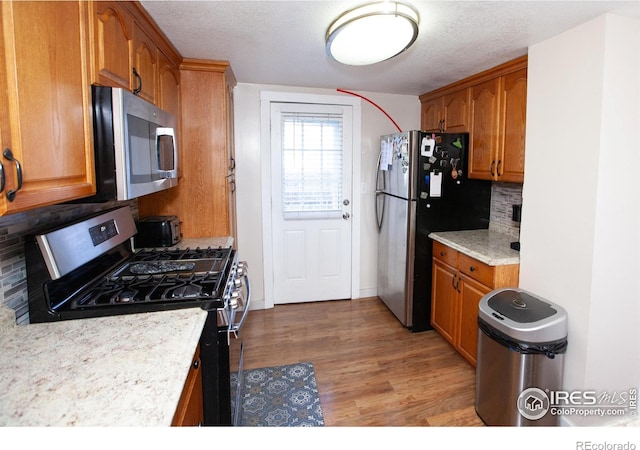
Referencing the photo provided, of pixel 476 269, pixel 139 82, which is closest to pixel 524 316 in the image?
pixel 476 269

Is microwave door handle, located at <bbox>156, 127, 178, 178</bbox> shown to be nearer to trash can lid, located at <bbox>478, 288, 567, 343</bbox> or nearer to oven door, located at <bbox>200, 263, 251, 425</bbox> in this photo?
oven door, located at <bbox>200, 263, 251, 425</bbox>

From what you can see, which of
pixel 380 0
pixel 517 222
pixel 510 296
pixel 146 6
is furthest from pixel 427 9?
pixel 517 222

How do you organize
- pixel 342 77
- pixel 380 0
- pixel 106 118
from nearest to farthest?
pixel 106 118
pixel 380 0
pixel 342 77

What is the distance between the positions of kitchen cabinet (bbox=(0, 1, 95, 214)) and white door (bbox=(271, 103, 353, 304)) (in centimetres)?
226

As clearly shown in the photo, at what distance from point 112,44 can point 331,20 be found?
1030 mm

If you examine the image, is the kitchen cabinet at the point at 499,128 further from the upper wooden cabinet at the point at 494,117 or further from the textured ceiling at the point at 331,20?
the textured ceiling at the point at 331,20

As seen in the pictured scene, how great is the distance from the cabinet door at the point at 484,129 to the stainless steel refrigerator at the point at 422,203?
0.34ft

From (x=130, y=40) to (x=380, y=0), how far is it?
115 cm

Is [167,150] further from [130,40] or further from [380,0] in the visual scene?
[380,0]

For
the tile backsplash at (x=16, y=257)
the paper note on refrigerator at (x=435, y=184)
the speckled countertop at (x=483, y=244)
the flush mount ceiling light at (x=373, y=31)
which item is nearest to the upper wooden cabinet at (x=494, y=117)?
the paper note on refrigerator at (x=435, y=184)

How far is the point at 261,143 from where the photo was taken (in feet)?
10.9

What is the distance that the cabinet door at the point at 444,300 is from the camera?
2.67m

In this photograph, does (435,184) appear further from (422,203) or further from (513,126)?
(513,126)

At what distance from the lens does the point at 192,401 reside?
1.21 m
